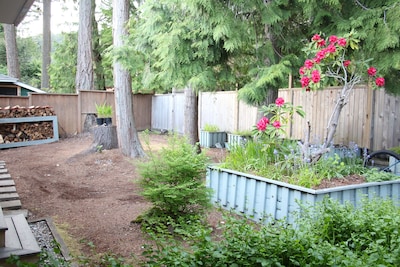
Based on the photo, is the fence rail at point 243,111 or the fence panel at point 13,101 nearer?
the fence rail at point 243,111

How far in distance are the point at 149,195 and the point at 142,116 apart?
12306mm

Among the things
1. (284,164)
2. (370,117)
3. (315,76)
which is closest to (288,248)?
(284,164)

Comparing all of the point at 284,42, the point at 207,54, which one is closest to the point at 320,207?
the point at 207,54

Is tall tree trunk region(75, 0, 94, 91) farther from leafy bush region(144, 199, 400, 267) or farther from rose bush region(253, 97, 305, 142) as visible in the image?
leafy bush region(144, 199, 400, 267)

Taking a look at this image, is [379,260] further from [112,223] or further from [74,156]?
[74,156]

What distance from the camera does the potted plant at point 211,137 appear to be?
11.1 m

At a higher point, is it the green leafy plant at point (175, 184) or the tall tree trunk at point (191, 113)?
the tall tree trunk at point (191, 113)

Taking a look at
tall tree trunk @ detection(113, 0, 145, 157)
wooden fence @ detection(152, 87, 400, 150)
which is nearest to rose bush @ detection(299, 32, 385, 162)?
wooden fence @ detection(152, 87, 400, 150)

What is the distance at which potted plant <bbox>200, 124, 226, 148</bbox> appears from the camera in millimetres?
11125

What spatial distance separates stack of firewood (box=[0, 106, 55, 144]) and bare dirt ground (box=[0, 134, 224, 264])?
668 millimetres

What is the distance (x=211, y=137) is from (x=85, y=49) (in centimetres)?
630

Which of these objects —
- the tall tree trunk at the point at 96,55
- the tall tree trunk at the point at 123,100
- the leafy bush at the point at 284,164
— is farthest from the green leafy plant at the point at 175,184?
the tall tree trunk at the point at 96,55

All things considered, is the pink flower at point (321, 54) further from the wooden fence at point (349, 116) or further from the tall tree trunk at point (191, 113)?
the tall tree trunk at point (191, 113)

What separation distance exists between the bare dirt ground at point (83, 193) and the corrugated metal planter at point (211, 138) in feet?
9.57
